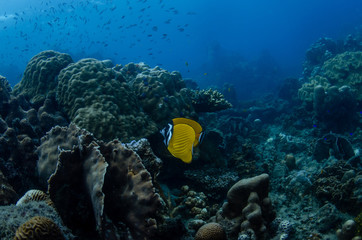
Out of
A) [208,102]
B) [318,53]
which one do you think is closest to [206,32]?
[318,53]

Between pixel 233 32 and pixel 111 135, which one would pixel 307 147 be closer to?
pixel 111 135

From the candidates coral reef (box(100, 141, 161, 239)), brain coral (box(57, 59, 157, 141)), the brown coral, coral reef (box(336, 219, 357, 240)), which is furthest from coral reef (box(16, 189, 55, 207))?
coral reef (box(336, 219, 357, 240))

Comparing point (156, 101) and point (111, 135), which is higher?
point (156, 101)

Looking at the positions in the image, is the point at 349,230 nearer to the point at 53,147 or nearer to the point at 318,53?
the point at 53,147

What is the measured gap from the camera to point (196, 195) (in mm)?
4902

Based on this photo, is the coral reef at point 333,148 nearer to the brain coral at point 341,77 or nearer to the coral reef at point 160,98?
the coral reef at point 160,98

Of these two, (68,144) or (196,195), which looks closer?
(68,144)

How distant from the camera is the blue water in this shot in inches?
1519

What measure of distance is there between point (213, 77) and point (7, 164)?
36.6 m

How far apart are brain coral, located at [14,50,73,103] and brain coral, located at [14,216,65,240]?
597 cm

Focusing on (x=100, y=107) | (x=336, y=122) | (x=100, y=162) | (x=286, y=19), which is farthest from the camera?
(x=286, y=19)

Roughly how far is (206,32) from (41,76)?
100325mm

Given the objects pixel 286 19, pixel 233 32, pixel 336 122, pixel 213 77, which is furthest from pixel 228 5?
pixel 336 122

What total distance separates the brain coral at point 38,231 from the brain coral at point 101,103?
3267 mm
